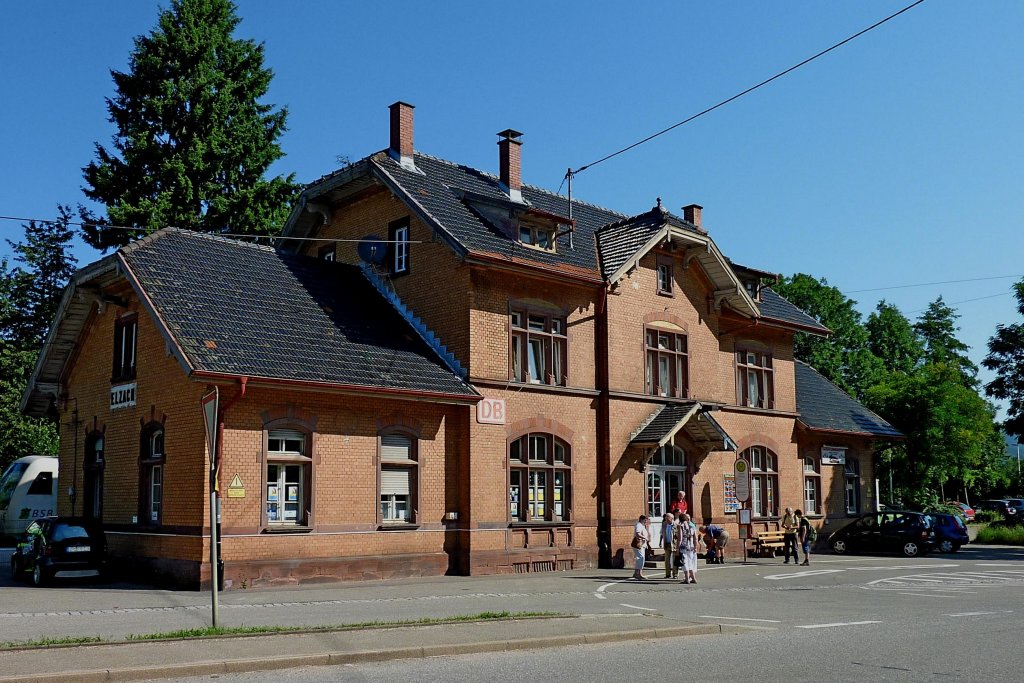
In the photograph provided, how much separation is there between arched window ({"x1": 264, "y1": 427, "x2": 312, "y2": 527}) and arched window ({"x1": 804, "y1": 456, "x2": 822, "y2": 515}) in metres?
20.5

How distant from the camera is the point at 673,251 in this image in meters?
29.4

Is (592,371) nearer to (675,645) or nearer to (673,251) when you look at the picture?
(673,251)

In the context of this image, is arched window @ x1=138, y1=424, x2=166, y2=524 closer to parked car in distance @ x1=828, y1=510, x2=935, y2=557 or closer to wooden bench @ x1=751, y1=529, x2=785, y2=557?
wooden bench @ x1=751, y1=529, x2=785, y2=557

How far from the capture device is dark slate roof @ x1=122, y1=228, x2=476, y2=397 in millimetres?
20156

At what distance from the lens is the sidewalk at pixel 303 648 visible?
32.7ft

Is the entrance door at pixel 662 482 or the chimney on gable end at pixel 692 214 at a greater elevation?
the chimney on gable end at pixel 692 214

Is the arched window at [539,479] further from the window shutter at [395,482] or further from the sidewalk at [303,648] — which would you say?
the sidewalk at [303,648]

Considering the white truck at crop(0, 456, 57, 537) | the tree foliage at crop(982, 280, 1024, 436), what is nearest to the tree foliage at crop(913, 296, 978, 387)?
the tree foliage at crop(982, 280, 1024, 436)

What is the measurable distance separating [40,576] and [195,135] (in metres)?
25.5

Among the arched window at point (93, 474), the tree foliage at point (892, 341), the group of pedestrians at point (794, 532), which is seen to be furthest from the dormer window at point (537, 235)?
the tree foliage at point (892, 341)

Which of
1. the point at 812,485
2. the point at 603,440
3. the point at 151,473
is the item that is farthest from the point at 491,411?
the point at 812,485

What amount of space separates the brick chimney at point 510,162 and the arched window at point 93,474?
1313cm

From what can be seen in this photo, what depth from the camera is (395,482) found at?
2241 centimetres

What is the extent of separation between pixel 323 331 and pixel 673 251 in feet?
37.9
